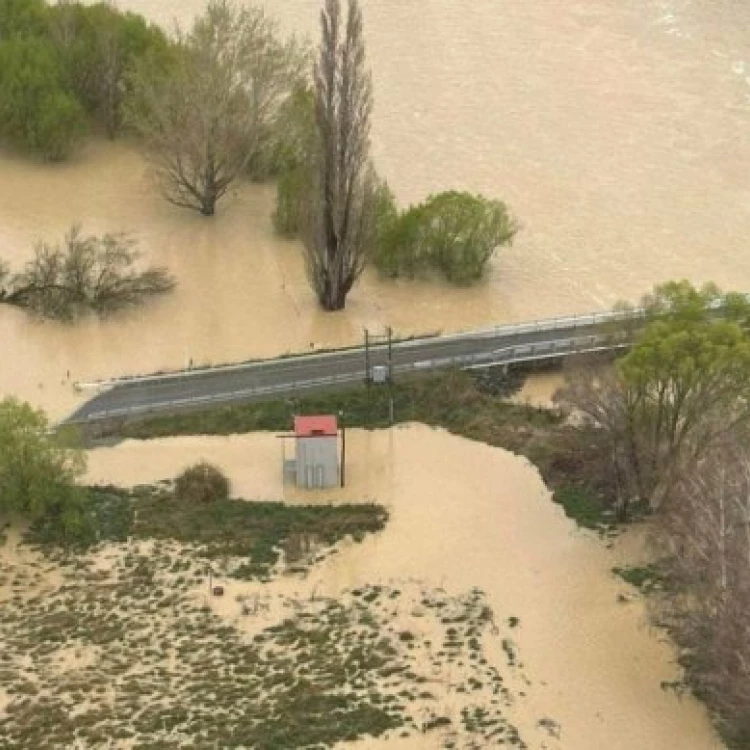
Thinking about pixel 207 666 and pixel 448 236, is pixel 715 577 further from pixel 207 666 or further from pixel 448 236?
pixel 448 236

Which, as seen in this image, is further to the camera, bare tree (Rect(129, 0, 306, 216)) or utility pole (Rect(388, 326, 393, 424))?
bare tree (Rect(129, 0, 306, 216))

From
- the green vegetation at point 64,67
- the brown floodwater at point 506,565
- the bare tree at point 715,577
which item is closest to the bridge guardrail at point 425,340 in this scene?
the brown floodwater at point 506,565

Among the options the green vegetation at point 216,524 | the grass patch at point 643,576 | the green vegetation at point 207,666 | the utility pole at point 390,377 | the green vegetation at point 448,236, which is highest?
the green vegetation at point 448,236

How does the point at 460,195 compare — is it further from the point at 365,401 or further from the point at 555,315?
the point at 365,401

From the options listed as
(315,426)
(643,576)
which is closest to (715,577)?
(643,576)

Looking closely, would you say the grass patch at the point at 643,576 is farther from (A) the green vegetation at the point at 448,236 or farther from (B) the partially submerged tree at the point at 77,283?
(B) the partially submerged tree at the point at 77,283

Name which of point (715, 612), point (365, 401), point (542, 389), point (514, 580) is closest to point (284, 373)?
point (365, 401)

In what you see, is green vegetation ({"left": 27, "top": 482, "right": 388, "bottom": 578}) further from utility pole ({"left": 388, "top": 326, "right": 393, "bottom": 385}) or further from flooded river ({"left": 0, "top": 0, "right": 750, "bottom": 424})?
utility pole ({"left": 388, "top": 326, "right": 393, "bottom": 385})

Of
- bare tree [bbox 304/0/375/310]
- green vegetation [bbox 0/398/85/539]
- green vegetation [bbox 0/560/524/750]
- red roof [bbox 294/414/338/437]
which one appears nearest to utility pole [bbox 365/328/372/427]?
red roof [bbox 294/414/338/437]
